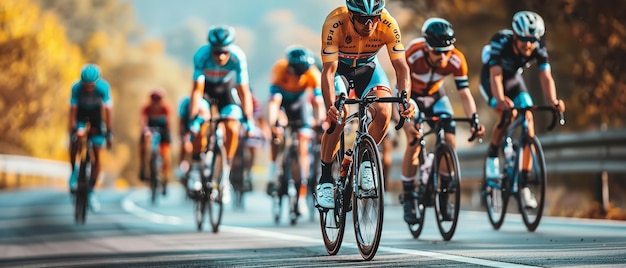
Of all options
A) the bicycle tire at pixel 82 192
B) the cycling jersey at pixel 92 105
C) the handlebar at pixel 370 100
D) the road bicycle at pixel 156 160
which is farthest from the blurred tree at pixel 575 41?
the handlebar at pixel 370 100

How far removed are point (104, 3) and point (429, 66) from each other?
8873 cm

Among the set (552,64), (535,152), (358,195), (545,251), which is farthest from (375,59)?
(552,64)

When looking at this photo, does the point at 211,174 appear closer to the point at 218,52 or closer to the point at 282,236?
the point at 218,52

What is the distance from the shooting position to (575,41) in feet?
68.5

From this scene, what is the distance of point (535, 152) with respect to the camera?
13.0 m

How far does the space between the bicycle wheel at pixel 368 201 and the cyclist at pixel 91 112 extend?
9398 mm

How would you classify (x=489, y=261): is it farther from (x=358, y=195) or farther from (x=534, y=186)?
(x=534, y=186)

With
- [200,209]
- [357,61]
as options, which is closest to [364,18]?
[357,61]

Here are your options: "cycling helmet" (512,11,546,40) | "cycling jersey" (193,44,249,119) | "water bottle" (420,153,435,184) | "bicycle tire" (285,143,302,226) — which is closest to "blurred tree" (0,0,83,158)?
"bicycle tire" (285,143,302,226)

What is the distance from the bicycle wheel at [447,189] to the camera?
11836 millimetres

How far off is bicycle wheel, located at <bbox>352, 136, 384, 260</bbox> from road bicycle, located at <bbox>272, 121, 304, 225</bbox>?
7242mm

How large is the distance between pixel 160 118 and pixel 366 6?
1622cm

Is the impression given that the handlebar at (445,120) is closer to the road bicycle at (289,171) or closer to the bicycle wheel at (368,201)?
the bicycle wheel at (368,201)

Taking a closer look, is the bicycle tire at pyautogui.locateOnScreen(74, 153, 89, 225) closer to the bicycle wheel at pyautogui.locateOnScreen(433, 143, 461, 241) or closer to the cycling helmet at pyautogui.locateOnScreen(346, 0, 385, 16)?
the bicycle wheel at pyautogui.locateOnScreen(433, 143, 461, 241)
